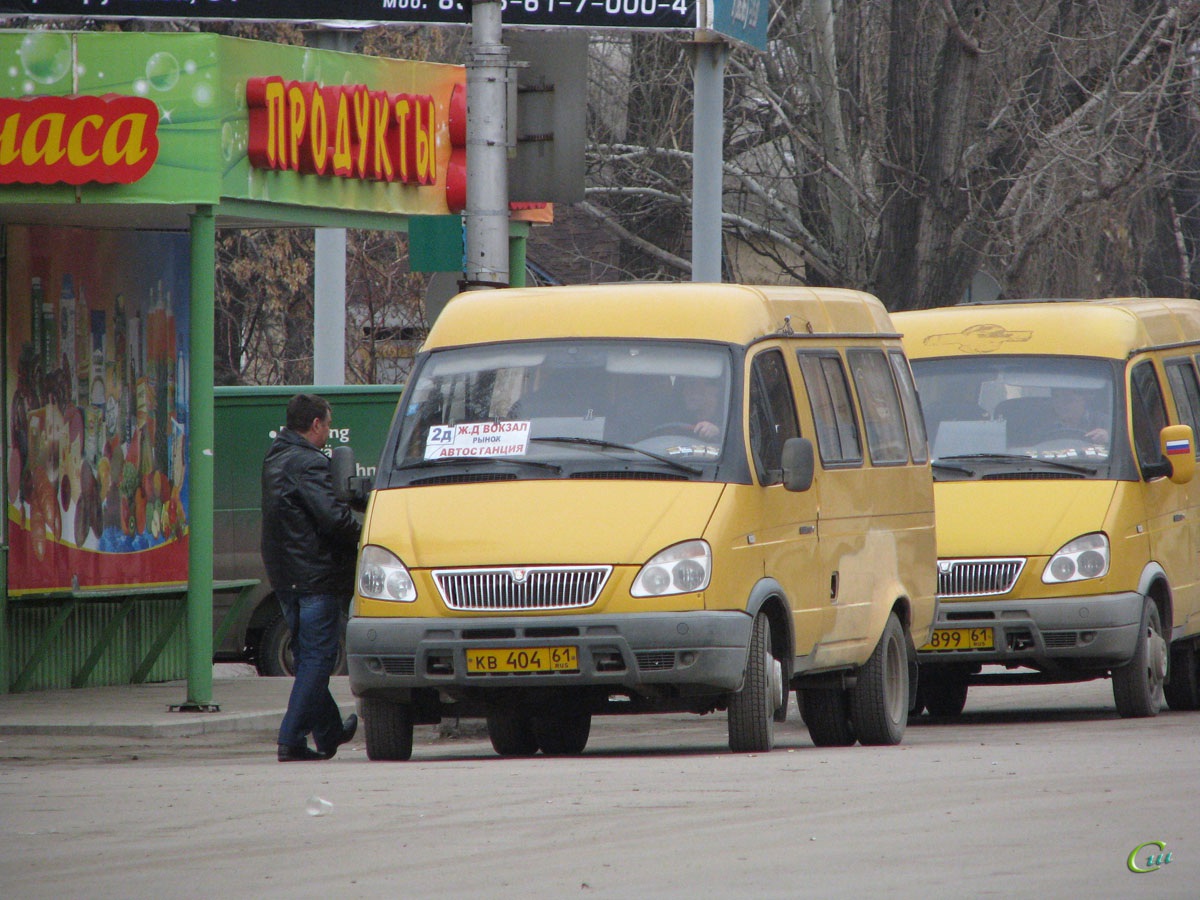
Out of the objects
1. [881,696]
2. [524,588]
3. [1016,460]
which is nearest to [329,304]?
[1016,460]

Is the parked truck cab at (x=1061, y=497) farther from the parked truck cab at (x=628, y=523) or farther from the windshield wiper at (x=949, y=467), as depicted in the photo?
the parked truck cab at (x=628, y=523)

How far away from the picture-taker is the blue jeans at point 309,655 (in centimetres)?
Result: 1109

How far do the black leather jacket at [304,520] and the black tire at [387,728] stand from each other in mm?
798

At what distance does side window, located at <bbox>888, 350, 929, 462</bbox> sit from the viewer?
12.3 m

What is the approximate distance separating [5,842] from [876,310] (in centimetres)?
633

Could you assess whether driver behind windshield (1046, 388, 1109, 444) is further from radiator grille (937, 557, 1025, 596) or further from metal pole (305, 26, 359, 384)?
metal pole (305, 26, 359, 384)

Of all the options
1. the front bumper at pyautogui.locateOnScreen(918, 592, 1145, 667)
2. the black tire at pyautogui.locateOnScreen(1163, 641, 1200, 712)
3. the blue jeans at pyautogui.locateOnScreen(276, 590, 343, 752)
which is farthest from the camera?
the black tire at pyautogui.locateOnScreen(1163, 641, 1200, 712)

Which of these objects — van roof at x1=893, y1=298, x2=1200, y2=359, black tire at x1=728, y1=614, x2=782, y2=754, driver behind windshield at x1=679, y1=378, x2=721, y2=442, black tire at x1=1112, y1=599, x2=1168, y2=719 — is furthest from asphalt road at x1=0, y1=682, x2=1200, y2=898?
van roof at x1=893, y1=298, x2=1200, y2=359

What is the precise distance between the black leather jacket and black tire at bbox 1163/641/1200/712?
595cm

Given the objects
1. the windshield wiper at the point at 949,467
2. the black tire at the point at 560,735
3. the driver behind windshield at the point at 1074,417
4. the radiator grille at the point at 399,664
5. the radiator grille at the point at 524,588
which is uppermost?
the driver behind windshield at the point at 1074,417

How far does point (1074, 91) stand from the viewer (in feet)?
77.0

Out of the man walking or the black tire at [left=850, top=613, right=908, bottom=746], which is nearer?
the man walking

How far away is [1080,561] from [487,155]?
3932 millimetres

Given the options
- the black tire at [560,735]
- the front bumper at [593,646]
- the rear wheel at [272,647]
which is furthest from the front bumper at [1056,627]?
the rear wheel at [272,647]
